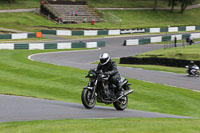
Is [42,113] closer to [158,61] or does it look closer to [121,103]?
[121,103]

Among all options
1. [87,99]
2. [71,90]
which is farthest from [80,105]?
[71,90]

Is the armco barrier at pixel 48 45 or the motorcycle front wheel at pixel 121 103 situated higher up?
the armco barrier at pixel 48 45

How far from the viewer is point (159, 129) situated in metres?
9.33

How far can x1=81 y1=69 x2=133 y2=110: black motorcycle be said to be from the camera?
12555 millimetres

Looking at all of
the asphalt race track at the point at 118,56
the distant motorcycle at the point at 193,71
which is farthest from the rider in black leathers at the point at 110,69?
the distant motorcycle at the point at 193,71

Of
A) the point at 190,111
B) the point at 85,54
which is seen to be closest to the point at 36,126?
the point at 190,111

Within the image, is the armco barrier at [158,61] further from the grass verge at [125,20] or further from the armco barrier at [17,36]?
the grass verge at [125,20]

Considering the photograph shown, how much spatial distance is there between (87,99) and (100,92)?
2.34 feet

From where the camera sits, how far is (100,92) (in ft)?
42.9

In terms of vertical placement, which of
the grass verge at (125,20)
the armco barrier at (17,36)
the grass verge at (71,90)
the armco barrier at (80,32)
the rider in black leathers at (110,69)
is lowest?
the grass verge at (71,90)

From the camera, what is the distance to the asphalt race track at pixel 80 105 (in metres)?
11.1

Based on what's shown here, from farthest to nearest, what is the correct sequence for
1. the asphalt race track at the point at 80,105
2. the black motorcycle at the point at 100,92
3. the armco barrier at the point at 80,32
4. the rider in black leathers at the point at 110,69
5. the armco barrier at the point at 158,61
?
the armco barrier at the point at 80,32, the armco barrier at the point at 158,61, the rider in black leathers at the point at 110,69, the black motorcycle at the point at 100,92, the asphalt race track at the point at 80,105

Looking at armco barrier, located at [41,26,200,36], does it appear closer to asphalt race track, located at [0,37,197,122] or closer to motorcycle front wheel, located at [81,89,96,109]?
asphalt race track, located at [0,37,197,122]

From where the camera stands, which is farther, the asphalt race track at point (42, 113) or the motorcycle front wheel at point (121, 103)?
the motorcycle front wheel at point (121, 103)
